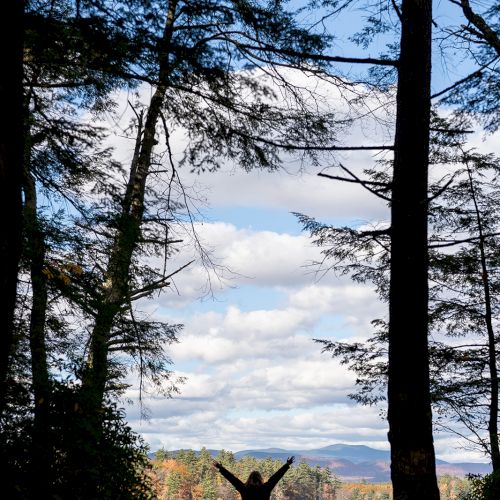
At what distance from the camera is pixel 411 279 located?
6004 millimetres

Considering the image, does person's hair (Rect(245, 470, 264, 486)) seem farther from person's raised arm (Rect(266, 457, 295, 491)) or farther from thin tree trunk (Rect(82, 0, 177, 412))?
thin tree trunk (Rect(82, 0, 177, 412))

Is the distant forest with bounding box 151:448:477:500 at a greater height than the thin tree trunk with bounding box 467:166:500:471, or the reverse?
the thin tree trunk with bounding box 467:166:500:471

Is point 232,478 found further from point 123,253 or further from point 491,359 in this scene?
point 491,359

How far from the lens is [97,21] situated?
23.2 feet

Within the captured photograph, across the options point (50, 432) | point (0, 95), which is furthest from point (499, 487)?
point (0, 95)

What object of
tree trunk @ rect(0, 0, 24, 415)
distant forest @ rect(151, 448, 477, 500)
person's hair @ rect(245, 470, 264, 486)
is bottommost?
distant forest @ rect(151, 448, 477, 500)

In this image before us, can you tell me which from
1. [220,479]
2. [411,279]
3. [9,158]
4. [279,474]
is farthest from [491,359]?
Result: [220,479]

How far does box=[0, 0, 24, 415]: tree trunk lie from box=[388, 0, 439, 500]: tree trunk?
364 centimetres

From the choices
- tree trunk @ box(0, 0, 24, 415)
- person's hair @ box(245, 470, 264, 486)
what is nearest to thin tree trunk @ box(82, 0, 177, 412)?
person's hair @ box(245, 470, 264, 486)

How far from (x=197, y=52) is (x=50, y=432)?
525cm

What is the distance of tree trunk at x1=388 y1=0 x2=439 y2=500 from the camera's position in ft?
18.7

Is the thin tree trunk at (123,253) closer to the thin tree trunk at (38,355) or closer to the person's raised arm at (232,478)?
the thin tree trunk at (38,355)

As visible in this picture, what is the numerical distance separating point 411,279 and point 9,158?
154 inches

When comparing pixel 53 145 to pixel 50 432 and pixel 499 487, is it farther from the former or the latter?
pixel 499 487
